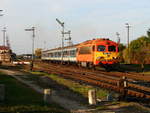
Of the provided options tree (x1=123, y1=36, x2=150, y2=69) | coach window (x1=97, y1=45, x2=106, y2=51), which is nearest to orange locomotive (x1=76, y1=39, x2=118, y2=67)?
coach window (x1=97, y1=45, x2=106, y2=51)

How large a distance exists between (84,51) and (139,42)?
23268 mm

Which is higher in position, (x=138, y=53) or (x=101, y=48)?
(x=101, y=48)

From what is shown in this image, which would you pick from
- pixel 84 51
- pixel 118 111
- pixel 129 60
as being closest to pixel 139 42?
pixel 129 60

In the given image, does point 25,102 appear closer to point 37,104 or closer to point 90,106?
point 37,104

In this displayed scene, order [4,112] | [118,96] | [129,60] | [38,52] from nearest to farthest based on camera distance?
[4,112]
[118,96]
[129,60]
[38,52]

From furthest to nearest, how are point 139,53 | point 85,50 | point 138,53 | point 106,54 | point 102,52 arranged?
point 138,53 → point 139,53 → point 85,50 → point 106,54 → point 102,52

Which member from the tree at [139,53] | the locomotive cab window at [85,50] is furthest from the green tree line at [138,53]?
the locomotive cab window at [85,50]

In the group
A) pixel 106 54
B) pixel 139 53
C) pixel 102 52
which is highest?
pixel 139 53

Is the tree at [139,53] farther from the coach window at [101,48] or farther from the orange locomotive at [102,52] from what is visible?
the coach window at [101,48]

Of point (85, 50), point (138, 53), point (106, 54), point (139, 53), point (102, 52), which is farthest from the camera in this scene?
point (138, 53)

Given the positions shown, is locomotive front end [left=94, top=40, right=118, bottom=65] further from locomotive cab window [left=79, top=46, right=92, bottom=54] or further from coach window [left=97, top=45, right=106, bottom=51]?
locomotive cab window [left=79, top=46, right=92, bottom=54]

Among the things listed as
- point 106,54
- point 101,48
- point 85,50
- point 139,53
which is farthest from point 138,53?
point 101,48

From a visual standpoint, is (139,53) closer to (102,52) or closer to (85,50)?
(85,50)

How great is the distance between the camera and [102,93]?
14438 mm
